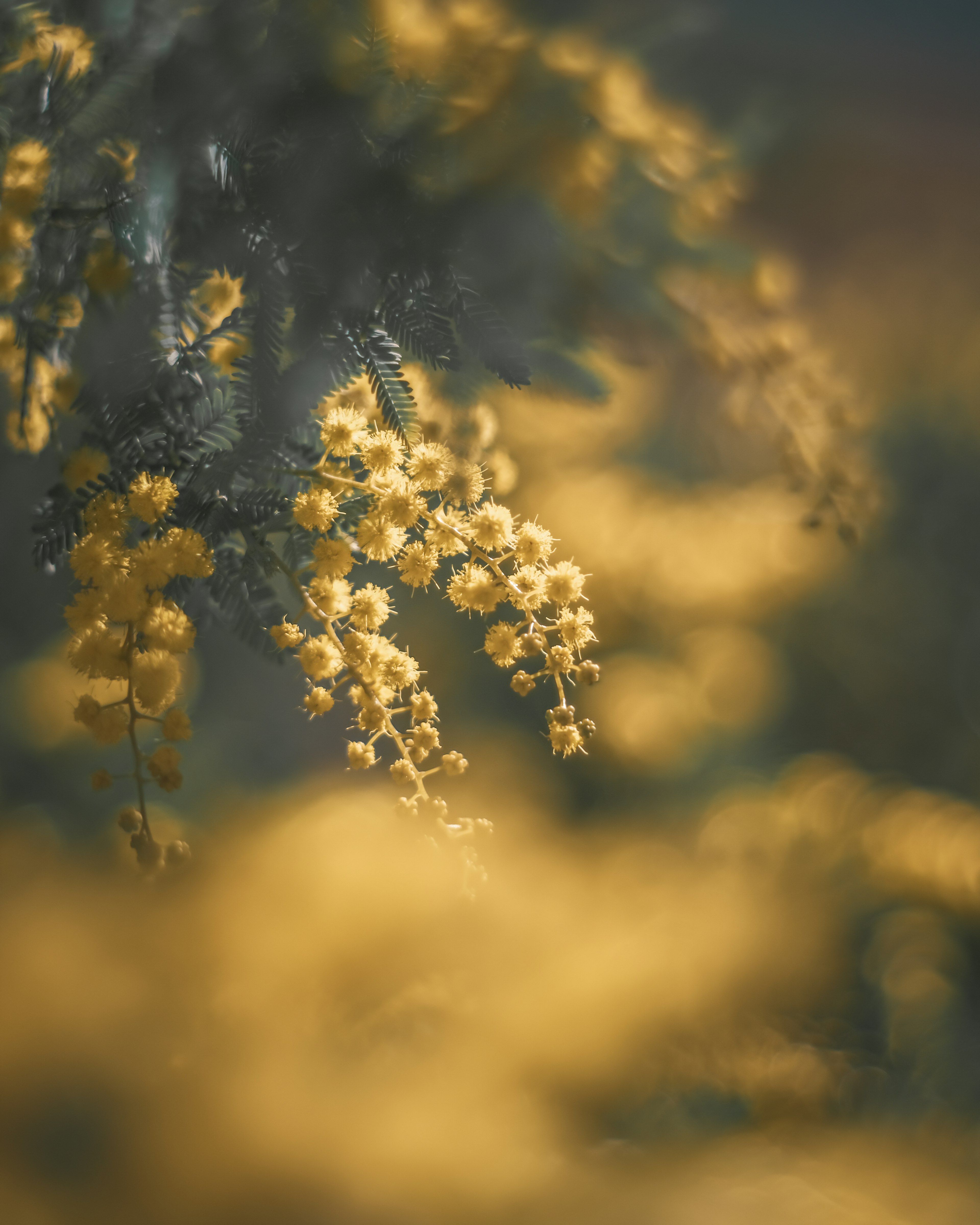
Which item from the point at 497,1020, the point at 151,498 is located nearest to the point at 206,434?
the point at 151,498

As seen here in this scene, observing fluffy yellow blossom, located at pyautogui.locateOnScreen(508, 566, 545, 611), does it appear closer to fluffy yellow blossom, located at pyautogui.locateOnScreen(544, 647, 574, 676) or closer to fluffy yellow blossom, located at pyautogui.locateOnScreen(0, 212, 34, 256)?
fluffy yellow blossom, located at pyautogui.locateOnScreen(544, 647, 574, 676)

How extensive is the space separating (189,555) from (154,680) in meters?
0.05

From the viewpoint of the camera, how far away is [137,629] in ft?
1.03

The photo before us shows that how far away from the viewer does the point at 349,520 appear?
361 mm

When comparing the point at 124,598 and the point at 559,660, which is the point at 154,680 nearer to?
the point at 124,598

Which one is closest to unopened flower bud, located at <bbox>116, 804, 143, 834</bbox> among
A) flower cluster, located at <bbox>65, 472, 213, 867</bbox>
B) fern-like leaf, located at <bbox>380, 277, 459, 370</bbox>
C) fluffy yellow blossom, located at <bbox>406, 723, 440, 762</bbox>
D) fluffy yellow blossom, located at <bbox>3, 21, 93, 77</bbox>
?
flower cluster, located at <bbox>65, 472, 213, 867</bbox>

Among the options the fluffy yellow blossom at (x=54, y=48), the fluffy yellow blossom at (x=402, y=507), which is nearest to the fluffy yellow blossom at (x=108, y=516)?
the fluffy yellow blossom at (x=402, y=507)

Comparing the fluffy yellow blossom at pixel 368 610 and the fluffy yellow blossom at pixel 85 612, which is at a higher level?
the fluffy yellow blossom at pixel 368 610

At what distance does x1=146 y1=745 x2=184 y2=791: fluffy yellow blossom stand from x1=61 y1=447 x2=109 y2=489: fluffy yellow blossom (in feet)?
0.45

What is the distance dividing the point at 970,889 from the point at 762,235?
1.73 ft

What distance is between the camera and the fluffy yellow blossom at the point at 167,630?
0.31 m

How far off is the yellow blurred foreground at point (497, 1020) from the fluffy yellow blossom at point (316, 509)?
190 millimetres

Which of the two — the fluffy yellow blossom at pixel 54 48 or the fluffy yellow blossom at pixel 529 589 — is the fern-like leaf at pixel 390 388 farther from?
the fluffy yellow blossom at pixel 54 48

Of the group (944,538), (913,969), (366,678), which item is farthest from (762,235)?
(913,969)
